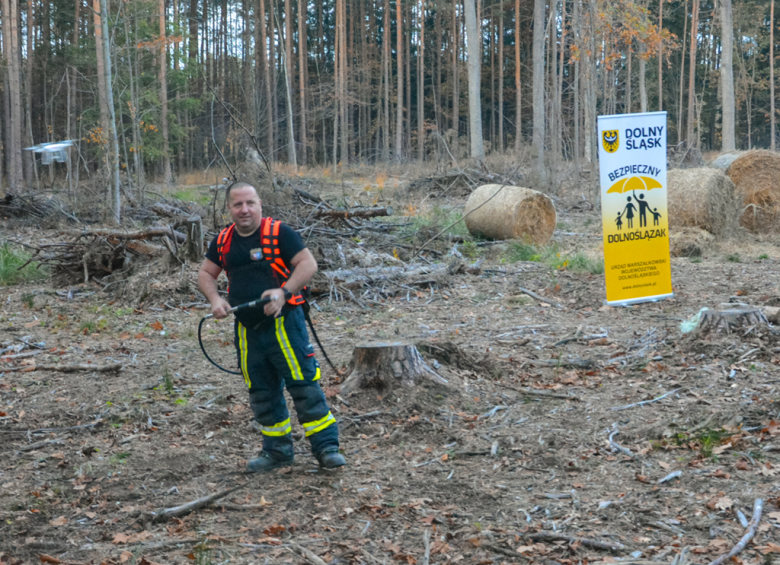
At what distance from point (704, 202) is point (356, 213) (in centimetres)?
601

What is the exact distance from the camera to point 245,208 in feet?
12.8

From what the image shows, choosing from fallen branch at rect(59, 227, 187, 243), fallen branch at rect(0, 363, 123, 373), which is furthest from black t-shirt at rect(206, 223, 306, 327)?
fallen branch at rect(59, 227, 187, 243)

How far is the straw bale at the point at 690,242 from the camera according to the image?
11.5 meters

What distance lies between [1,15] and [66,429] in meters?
24.0

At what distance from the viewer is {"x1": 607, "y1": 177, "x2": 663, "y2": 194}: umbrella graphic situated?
7953 millimetres

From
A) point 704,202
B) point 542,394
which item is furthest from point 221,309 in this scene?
point 704,202

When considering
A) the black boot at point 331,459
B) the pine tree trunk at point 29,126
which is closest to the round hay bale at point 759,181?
the black boot at point 331,459

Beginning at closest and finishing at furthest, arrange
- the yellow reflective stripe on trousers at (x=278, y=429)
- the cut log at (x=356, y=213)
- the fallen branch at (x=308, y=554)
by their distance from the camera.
Answer: the fallen branch at (x=308, y=554), the yellow reflective stripe on trousers at (x=278, y=429), the cut log at (x=356, y=213)

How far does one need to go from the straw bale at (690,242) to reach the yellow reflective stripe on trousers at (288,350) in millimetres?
9194

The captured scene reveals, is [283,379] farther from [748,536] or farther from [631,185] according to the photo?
[631,185]

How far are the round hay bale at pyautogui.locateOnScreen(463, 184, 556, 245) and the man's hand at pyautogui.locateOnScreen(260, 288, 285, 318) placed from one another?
862 centimetres

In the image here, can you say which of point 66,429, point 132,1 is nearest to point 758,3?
point 132,1

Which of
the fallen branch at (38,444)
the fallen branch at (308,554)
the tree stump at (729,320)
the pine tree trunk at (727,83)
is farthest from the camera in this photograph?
the pine tree trunk at (727,83)

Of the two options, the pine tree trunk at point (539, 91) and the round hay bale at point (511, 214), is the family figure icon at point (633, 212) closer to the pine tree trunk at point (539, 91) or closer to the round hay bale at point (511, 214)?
the round hay bale at point (511, 214)
